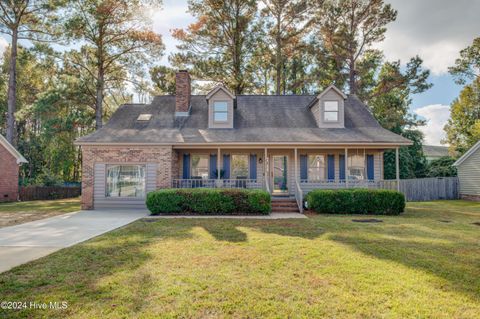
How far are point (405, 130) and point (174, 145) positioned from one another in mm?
21168

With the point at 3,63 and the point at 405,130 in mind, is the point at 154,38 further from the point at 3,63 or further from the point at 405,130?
the point at 405,130

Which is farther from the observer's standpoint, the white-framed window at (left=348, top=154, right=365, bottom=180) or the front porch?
the white-framed window at (left=348, top=154, right=365, bottom=180)

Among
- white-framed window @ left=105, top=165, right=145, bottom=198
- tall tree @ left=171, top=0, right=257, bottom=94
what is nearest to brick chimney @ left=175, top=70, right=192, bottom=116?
white-framed window @ left=105, top=165, right=145, bottom=198

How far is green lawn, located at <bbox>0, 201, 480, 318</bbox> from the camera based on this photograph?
10.8 ft

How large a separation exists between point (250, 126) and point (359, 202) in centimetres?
665

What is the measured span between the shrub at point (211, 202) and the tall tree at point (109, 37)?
40.6 feet

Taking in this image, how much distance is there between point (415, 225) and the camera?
8.70m

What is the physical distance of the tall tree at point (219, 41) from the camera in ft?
70.9

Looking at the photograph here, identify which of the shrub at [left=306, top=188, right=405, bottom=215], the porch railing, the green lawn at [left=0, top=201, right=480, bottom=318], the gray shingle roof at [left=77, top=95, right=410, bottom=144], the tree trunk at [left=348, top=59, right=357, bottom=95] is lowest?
the green lawn at [left=0, top=201, right=480, bottom=318]

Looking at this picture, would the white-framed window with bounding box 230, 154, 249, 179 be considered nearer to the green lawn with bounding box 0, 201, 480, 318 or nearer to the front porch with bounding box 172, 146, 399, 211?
the front porch with bounding box 172, 146, 399, 211

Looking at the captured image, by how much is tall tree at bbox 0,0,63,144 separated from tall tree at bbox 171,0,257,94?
30.4 ft

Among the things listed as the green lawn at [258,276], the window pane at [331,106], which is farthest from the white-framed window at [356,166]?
the green lawn at [258,276]

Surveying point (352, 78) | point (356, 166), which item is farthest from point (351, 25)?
point (356, 166)

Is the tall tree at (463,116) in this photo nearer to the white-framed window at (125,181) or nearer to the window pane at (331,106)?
the window pane at (331,106)
